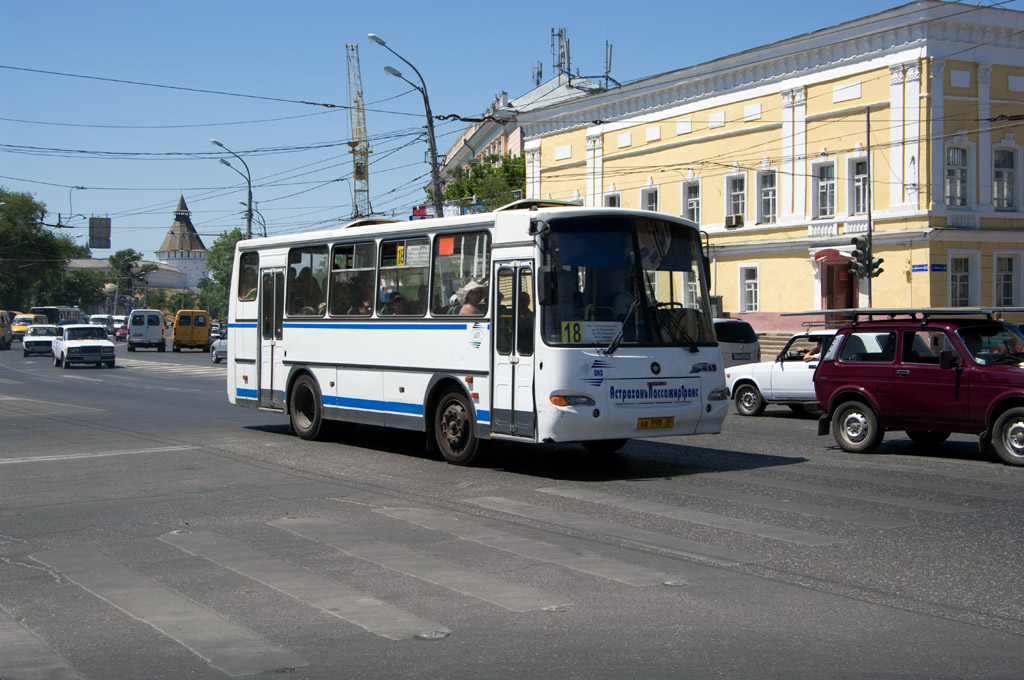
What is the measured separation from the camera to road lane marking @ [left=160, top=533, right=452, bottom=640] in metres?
6.12

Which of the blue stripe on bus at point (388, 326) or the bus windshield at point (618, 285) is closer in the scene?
the bus windshield at point (618, 285)

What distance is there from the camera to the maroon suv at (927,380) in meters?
12.8

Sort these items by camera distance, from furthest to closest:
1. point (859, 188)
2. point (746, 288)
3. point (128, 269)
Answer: point (128, 269)
point (746, 288)
point (859, 188)

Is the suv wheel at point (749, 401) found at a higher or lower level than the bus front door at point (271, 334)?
lower

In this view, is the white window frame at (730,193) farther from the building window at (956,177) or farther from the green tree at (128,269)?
the green tree at (128,269)

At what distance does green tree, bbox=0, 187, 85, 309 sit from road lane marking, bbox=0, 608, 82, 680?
11392 cm

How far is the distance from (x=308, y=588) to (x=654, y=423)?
5981 mm

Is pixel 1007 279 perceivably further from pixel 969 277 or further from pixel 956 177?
pixel 956 177

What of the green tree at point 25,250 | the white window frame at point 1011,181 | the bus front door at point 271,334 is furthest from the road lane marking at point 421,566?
the green tree at point 25,250

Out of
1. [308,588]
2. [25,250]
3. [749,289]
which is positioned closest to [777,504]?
[308,588]

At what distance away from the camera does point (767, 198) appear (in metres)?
44.8

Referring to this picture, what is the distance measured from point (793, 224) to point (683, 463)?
3176 centimetres

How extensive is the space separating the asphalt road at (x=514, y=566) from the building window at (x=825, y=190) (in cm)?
2884

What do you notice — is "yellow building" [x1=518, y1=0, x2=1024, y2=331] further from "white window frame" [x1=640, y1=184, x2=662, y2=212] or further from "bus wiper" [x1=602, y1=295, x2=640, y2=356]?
"bus wiper" [x1=602, y1=295, x2=640, y2=356]
